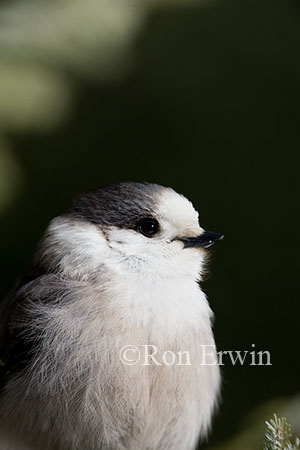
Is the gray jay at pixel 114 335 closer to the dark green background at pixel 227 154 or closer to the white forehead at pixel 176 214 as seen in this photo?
the white forehead at pixel 176 214

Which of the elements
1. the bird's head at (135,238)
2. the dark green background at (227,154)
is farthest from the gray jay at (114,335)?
the dark green background at (227,154)

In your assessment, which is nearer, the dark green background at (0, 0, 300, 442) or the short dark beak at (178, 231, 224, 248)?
the short dark beak at (178, 231, 224, 248)

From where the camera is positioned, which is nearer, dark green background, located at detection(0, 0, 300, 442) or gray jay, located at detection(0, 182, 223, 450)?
gray jay, located at detection(0, 182, 223, 450)

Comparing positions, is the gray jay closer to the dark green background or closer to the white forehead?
the white forehead

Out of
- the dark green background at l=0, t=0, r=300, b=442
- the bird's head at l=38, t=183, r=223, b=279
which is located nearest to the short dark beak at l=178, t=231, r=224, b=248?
the bird's head at l=38, t=183, r=223, b=279

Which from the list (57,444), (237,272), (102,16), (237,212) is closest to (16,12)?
(102,16)

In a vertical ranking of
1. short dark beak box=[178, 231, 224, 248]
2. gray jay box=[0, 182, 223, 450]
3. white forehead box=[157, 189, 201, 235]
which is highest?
white forehead box=[157, 189, 201, 235]

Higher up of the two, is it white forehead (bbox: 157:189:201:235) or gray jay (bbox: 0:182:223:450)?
white forehead (bbox: 157:189:201:235)
